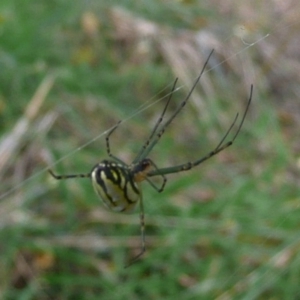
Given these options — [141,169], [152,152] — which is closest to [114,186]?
[141,169]

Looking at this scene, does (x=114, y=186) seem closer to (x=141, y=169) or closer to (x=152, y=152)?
(x=141, y=169)

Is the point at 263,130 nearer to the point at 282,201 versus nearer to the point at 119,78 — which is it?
the point at 282,201

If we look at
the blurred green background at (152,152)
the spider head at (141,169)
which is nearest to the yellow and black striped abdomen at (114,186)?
the spider head at (141,169)

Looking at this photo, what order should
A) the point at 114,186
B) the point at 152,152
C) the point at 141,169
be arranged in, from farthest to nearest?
the point at 152,152, the point at 141,169, the point at 114,186

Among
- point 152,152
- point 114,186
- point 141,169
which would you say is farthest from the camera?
point 152,152

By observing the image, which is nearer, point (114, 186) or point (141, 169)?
point (114, 186)

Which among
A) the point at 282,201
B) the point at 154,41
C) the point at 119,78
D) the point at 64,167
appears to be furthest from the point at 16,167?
the point at 282,201
